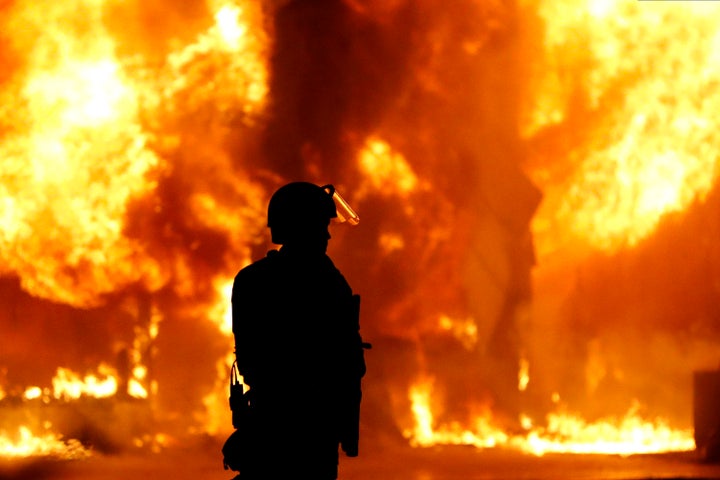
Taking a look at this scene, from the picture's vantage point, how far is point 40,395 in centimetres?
942

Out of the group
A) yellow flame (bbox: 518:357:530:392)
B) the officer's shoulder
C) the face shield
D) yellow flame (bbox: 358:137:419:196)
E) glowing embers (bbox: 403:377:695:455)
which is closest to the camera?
the officer's shoulder

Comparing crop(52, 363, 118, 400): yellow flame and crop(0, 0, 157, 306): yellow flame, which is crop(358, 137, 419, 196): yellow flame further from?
crop(52, 363, 118, 400): yellow flame

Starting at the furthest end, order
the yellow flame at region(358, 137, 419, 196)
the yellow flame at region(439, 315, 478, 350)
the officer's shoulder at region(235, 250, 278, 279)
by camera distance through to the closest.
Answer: the yellow flame at region(439, 315, 478, 350)
the yellow flame at region(358, 137, 419, 196)
the officer's shoulder at region(235, 250, 278, 279)

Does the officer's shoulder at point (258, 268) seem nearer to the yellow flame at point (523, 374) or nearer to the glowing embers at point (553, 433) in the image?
the glowing embers at point (553, 433)

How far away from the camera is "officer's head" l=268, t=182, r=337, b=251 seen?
9.09 feet

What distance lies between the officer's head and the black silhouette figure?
8 centimetres

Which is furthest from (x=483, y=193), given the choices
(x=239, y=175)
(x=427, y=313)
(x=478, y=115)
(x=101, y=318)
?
(x=101, y=318)

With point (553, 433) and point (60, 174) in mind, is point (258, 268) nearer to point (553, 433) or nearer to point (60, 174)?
point (60, 174)

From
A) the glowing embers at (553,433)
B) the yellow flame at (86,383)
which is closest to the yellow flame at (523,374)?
the glowing embers at (553,433)

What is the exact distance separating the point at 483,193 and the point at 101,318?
452 centimetres

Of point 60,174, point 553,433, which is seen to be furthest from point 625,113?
point 60,174

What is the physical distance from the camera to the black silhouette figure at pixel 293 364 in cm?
265

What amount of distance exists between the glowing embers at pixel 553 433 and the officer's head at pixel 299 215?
741 centimetres

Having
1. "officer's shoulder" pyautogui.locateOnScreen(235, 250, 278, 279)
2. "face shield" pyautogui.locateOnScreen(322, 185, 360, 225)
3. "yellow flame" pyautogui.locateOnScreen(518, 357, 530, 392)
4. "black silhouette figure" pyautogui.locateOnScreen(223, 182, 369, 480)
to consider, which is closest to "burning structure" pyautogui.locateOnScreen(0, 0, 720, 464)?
"yellow flame" pyautogui.locateOnScreen(518, 357, 530, 392)
